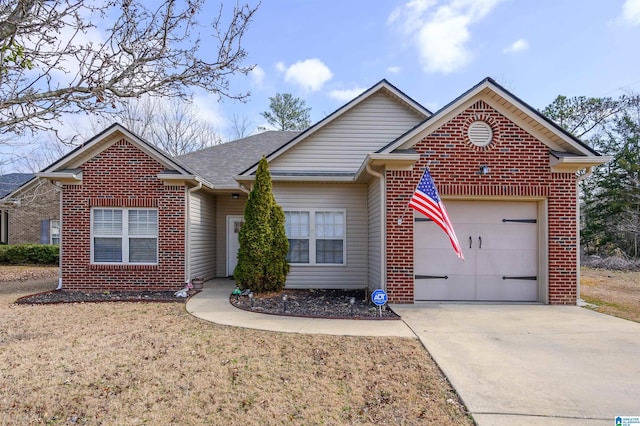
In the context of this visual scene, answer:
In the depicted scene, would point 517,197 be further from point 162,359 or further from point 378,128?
point 162,359

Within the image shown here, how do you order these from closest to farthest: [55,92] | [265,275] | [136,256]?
[55,92]
[265,275]
[136,256]

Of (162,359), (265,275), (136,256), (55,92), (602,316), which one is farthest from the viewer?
(136,256)

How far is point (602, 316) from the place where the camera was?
7059 mm

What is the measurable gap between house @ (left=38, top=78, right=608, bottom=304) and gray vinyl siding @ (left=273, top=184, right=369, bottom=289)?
34 mm

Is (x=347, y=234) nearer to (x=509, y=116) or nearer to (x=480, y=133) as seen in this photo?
(x=480, y=133)

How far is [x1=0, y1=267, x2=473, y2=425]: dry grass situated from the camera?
3.40 m

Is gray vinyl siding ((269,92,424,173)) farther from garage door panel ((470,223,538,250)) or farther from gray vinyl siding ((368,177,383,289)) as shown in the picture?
garage door panel ((470,223,538,250))

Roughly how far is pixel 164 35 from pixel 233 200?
28.5 ft

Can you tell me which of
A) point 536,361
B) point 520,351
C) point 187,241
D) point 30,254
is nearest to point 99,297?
point 187,241

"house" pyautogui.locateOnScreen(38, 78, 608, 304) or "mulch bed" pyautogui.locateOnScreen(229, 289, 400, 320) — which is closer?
"mulch bed" pyautogui.locateOnScreen(229, 289, 400, 320)

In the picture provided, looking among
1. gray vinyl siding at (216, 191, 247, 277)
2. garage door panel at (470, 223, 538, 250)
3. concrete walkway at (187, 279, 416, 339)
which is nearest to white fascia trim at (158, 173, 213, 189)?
gray vinyl siding at (216, 191, 247, 277)

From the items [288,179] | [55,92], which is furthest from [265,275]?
[55,92]

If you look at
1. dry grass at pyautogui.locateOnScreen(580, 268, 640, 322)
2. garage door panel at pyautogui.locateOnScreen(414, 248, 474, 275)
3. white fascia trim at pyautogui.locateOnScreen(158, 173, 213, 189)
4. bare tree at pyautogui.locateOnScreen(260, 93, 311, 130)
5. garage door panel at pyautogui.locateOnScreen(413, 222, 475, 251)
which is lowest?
dry grass at pyautogui.locateOnScreen(580, 268, 640, 322)

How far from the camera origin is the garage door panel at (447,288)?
→ 825cm
